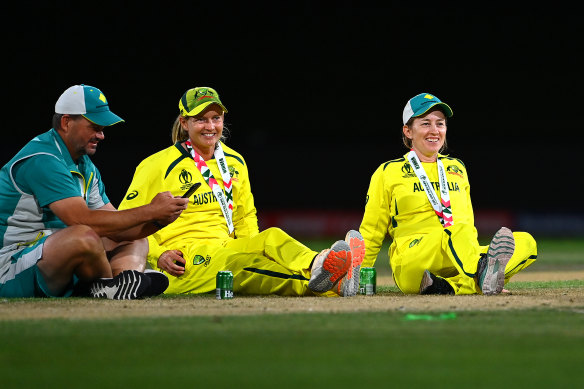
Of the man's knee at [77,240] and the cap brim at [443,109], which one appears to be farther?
the cap brim at [443,109]

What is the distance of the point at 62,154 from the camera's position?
21.0 feet

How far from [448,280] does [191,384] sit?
3.96 metres

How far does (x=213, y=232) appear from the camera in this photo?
7.23 metres

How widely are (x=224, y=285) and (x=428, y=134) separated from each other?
7.29ft

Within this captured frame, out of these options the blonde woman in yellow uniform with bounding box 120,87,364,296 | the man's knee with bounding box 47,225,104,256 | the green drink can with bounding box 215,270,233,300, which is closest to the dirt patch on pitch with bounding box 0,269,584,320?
the green drink can with bounding box 215,270,233,300

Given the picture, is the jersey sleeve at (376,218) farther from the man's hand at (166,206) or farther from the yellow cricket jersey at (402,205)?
the man's hand at (166,206)

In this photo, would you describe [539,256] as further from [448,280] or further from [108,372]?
[108,372]

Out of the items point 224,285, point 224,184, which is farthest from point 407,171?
point 224,285

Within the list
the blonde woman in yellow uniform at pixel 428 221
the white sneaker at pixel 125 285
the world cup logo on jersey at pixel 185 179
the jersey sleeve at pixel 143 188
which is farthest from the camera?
the world cup logo on jersey at pixel 185 179

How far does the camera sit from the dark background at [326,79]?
902 inches

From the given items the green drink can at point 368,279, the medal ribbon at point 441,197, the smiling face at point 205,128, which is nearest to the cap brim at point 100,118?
the smiling face at point 205,128

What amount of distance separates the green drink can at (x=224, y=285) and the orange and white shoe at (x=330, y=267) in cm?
54

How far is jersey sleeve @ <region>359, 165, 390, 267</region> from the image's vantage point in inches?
289

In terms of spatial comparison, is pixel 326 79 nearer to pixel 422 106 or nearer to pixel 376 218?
pixel 422 106
